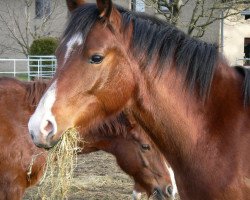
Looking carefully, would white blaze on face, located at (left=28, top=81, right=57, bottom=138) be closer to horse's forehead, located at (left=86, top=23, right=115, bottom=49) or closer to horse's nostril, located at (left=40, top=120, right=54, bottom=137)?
horse's nostril, located at (left=40, top=120, right=54, bottom=137)

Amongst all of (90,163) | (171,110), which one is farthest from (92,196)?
(171,110)

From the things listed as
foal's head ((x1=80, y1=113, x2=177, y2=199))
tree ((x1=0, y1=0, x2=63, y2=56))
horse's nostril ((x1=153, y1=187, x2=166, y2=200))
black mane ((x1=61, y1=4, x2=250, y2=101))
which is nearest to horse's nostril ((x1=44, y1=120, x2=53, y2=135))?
black mane ((x1=61, y1=4, x2=250, y2=101))

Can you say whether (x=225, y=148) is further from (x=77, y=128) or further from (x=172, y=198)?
(x=172, y=198)

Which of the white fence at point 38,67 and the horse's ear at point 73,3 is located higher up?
the horse's ear at point 73,3

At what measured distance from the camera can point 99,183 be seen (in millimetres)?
7270

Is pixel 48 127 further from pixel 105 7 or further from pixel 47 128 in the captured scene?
pixel 105 7

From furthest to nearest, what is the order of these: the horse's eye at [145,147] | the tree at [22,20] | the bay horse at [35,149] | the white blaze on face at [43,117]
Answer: the tree at [22,20] < the horse's eye at [145,147] < the bay horse at [35,149] < the white blaze on face at [43,117]

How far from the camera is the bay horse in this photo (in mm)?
5020

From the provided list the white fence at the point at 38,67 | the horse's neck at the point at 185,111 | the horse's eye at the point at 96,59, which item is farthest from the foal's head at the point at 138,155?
the white fence at the point at 38,67

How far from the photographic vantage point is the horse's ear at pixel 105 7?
262 cm

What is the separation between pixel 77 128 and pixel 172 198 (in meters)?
2.65

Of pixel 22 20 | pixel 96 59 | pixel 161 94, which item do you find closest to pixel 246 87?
pixel 161 94

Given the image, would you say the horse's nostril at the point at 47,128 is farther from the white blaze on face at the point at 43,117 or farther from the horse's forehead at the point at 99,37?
the horse's forehead at the point at 99,37

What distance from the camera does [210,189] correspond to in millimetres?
2625
